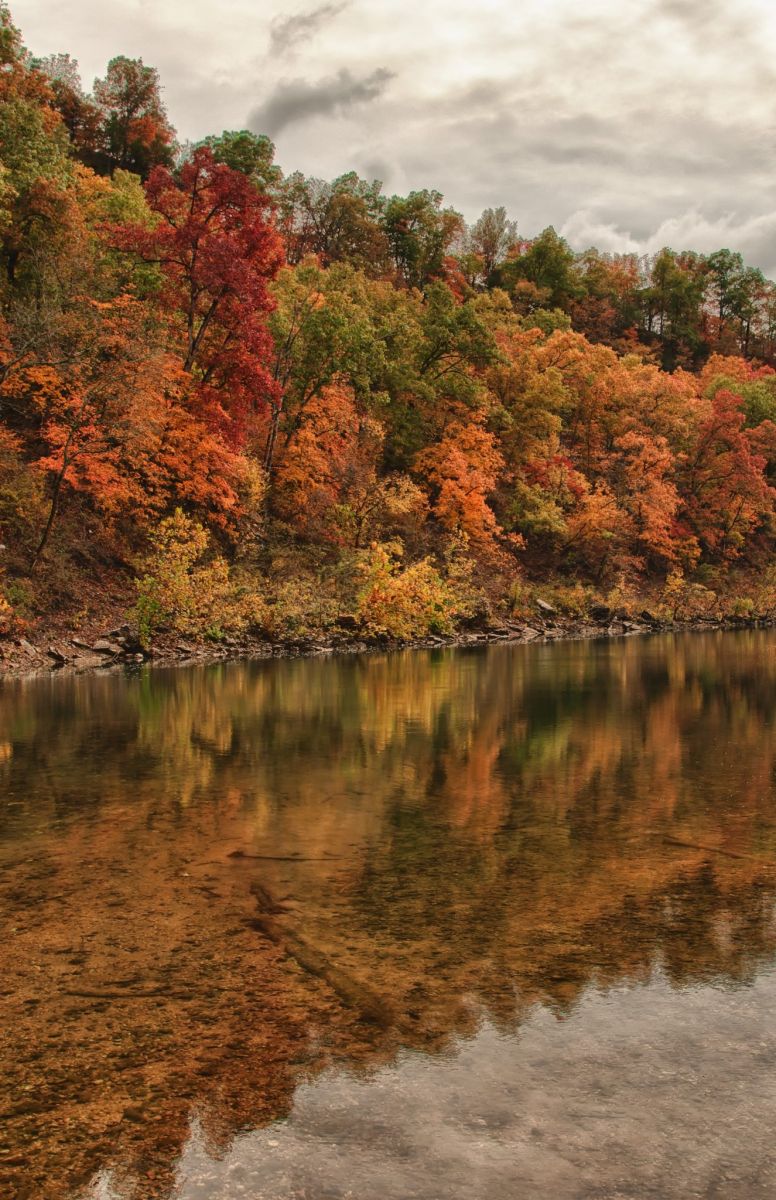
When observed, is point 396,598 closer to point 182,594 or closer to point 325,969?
point 182,594

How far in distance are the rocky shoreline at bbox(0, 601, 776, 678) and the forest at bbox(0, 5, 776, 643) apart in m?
0.58

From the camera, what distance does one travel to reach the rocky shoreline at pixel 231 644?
901 inches

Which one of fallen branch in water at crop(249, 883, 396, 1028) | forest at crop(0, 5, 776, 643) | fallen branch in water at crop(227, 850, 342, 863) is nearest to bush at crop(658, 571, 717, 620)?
forest at crop(0, 5, 776, 643)

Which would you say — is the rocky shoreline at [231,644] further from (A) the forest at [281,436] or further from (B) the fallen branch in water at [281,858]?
(B) the fallen branch in water at [281,858]

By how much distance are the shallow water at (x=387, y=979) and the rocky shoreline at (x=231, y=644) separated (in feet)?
41.3

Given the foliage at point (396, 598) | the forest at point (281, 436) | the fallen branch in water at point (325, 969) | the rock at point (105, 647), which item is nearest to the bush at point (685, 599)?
the forest at point (281, 436)

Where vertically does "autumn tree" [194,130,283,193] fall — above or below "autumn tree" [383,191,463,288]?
below

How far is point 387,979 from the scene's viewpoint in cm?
461

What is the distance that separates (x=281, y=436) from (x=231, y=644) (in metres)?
15.0

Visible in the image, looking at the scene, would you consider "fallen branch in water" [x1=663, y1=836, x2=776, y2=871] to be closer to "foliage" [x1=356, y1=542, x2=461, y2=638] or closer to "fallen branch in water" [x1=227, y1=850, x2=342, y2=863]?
"fallen branch in water" [x1=227, y1=850, x2=342, y2=863]

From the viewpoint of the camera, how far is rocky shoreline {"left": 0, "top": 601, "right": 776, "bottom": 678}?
2288cm

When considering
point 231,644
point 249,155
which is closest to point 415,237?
point 249,155

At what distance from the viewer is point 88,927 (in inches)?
212

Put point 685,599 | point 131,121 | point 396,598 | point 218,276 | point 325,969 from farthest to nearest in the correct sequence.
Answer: point 131,121 < point 685,599 < point 396,598 < point 218,276 < point 325,969
